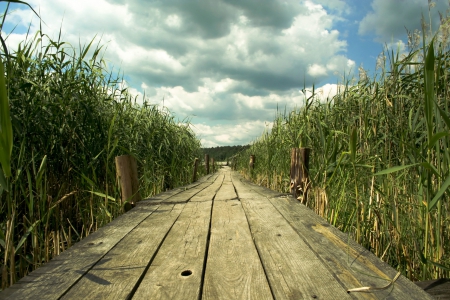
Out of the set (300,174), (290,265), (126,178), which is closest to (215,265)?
(290,265)

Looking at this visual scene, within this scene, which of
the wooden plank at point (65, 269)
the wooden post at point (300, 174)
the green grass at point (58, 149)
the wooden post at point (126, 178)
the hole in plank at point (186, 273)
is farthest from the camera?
the wooden post at point (300, 174)

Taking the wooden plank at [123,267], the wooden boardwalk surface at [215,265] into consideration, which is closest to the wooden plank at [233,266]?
the wooden boardwalk surface at [215,265]

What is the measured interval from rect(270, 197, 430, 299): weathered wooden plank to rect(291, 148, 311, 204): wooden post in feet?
3.62

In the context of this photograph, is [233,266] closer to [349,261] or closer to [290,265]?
[290,265]

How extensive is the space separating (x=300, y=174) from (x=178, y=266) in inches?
90.9

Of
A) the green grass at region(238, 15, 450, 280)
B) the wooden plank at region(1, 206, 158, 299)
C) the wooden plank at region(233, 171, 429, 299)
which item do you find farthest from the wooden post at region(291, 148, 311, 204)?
the wooden plank at region(1, 206, 158, 299)

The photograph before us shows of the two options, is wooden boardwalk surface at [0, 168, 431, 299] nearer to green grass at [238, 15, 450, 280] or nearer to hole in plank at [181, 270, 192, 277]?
hole in plank at [181, 270, 192, 277]

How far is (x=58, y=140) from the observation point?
2.72 metres

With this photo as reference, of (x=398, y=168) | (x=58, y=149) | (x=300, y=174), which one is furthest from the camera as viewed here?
(x=300, y=174)

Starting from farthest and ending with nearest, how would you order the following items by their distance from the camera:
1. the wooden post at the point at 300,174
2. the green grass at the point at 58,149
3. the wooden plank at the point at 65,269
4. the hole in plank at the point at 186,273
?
the wooden post at the point at 300,174
the green grass at the point at 58,149
the hole in plank at the point at 186,273
the wooden plank at the point at 65,269

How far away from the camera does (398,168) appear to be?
4.43 feet

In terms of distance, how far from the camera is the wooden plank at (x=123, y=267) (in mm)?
1206

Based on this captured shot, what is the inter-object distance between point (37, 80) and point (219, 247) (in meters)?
2.39

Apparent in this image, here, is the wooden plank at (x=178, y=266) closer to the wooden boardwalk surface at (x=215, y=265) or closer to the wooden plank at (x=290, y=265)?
the wooden boardwalk surface at (x=215, y=265)
